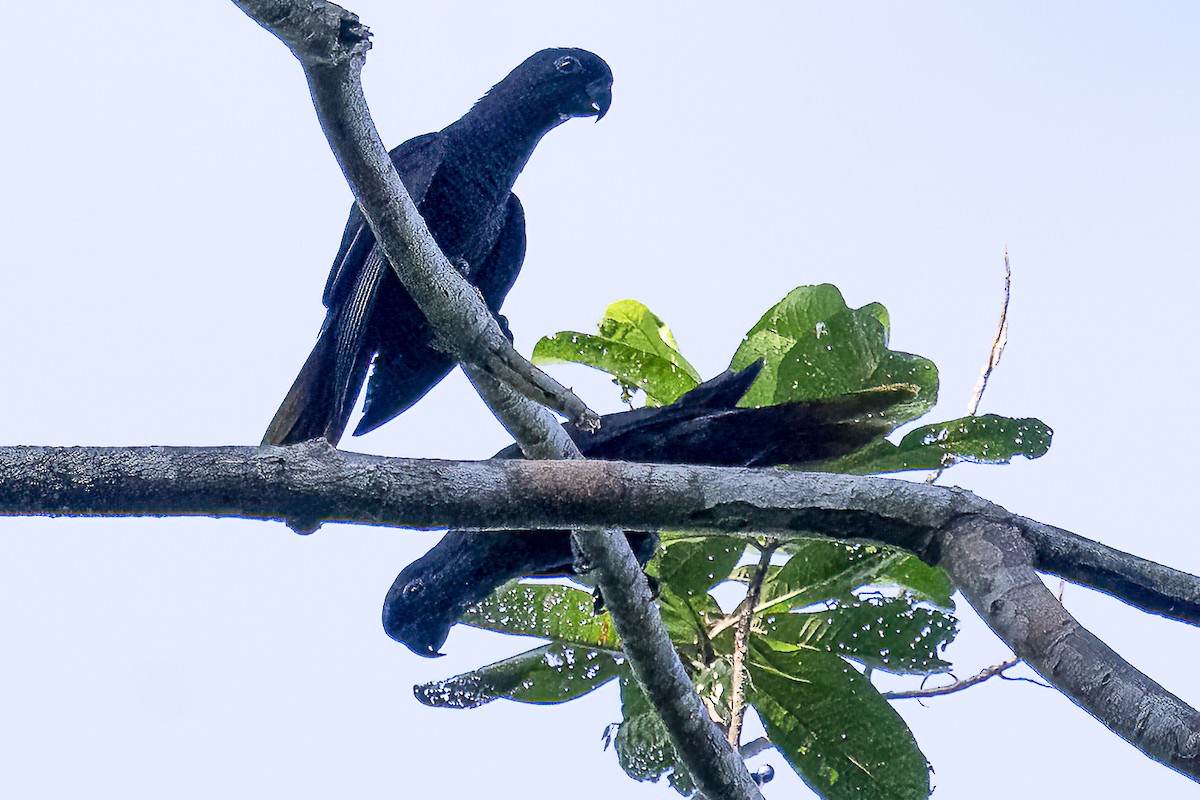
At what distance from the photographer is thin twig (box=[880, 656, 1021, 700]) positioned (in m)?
4.74

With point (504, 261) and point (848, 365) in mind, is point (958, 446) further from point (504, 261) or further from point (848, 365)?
point (504, 261)

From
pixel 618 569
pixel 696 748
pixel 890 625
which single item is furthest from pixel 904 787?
pixel 618 569

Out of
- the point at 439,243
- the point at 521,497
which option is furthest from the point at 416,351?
the point at 521,497

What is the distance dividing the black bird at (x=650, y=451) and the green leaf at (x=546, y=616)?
36cm

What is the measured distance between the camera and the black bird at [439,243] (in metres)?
4.02

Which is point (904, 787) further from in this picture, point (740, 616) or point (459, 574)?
point (459, 574)

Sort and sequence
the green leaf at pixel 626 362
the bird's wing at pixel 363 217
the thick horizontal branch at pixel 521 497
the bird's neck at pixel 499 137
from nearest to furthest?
the thick horizontal branch at pixel 521 497
the bird's wing at pixel 363 217
the bird's neck at pixel 499 137
the green leaf at pixel 626 362

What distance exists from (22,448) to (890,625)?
10.3 ft

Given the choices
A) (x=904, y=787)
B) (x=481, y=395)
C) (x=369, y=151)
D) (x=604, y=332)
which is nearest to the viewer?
(x=369, y=151)

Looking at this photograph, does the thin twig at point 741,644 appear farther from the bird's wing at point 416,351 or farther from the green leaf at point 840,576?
the bird's wing at point 416,351

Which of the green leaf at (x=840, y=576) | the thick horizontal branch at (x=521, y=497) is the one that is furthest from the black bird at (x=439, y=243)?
the green leaf at (x=840, y=576)

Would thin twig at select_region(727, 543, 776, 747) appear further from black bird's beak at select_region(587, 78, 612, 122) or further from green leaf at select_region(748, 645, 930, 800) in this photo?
black bird's beak at select_region(587, 78, 612, 122)

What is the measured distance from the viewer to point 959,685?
15.6 ft

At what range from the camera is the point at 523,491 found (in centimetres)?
260
